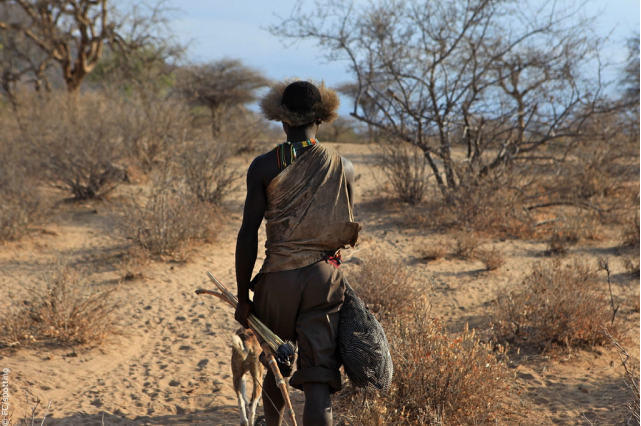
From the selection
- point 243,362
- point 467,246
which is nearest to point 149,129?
point 467,246

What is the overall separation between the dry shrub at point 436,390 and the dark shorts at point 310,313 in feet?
2.52

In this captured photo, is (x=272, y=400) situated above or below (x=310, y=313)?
below

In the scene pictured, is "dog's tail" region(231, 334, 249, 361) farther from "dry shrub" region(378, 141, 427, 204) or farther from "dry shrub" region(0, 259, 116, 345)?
"dry shrub" region(378, 141, 427, 204)

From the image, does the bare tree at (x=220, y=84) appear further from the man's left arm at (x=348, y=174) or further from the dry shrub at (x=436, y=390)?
the man's left arm at (x=348, y=174)

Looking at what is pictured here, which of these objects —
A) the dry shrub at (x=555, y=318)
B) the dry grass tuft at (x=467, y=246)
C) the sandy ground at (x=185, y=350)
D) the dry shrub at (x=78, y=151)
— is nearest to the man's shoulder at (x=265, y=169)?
the sandy ground at (x=185, y=350)

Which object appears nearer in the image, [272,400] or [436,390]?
[272,400]

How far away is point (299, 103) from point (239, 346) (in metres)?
1.25

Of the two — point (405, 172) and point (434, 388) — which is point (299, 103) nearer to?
point (434, 388)

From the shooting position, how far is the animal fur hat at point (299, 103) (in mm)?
2002

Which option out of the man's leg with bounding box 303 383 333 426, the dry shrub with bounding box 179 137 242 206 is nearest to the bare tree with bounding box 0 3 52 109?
the dry shrub with bounding box 179 137 242 206

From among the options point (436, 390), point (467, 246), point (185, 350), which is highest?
point (467, 246)

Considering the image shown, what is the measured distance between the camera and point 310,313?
2.01 metres

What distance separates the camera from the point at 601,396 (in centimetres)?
324

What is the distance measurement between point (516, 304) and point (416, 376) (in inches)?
61.4
